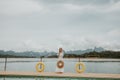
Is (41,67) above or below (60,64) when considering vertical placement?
below

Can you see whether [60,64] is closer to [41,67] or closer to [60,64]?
[60,64]

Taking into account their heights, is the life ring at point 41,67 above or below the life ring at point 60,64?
below

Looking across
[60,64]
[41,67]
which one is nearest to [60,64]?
[60,64]

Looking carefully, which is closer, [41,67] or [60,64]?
[60,64]

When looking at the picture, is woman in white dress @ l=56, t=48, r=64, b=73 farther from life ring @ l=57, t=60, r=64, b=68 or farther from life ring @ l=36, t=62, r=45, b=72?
life ring @ l=36, t=62, r=45, b=72

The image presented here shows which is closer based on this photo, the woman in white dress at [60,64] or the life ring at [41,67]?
the woman in white dress at [60,64]

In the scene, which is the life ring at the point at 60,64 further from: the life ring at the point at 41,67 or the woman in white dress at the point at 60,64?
the life ring at the point at 41,67

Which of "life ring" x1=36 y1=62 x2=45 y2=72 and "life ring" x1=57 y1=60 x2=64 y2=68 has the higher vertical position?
"life ring" x1=57 y1=60 x2=64 y2=68

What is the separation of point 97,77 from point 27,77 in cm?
355

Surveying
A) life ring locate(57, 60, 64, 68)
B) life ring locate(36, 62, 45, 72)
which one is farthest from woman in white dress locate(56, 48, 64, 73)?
life ring locate(36, 62, 45, 72)

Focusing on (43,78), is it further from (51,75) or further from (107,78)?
(107,78)

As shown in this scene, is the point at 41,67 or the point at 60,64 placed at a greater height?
the point at 60,64

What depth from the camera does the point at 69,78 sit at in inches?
506

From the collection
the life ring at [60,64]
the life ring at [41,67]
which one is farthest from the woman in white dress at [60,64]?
the life ring at [41,67]
